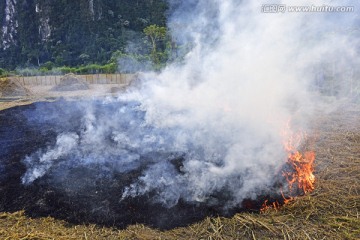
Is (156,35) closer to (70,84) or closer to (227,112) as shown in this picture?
(70,84)

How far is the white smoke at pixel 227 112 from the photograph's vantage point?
4820mm

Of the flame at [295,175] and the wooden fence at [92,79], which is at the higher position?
the wooden fence at [92,79]

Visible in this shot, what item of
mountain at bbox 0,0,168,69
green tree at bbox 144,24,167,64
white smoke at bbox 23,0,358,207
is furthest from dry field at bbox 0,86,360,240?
mountain at bbox 0,0,168,69

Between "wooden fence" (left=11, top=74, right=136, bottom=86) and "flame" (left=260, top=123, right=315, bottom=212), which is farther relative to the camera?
"wooden fence" (left=11, top=74, right=136, bottom=86)

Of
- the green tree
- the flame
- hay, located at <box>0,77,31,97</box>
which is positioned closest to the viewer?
the flame

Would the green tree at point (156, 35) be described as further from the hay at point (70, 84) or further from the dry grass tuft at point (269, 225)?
the dry grass tuft at point (269, 225)

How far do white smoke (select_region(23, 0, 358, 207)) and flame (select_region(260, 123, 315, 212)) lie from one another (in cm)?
18

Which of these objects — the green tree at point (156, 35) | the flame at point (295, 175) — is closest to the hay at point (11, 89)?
the green tree at point (156, 35)

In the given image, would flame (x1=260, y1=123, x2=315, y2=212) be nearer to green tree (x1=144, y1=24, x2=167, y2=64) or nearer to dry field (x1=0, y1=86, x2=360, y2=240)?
dry field (x1=0, y1=86, x2=360, y2=240)

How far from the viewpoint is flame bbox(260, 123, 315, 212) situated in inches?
161

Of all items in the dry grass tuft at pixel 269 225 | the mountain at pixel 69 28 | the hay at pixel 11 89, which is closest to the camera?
the dry grass tuft at pixel 269 225

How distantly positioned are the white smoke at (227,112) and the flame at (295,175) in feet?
0.59

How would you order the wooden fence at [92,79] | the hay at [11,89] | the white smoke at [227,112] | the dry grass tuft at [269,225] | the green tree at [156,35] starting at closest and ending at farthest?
1. the dry grass tuft at [269,225]
2. the white smoke at [227,112]
3. the hay at [11,89]
4. the wooden fence at [92,79]
5. the green tree at [156,35]

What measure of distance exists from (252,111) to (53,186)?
4.97 meters
